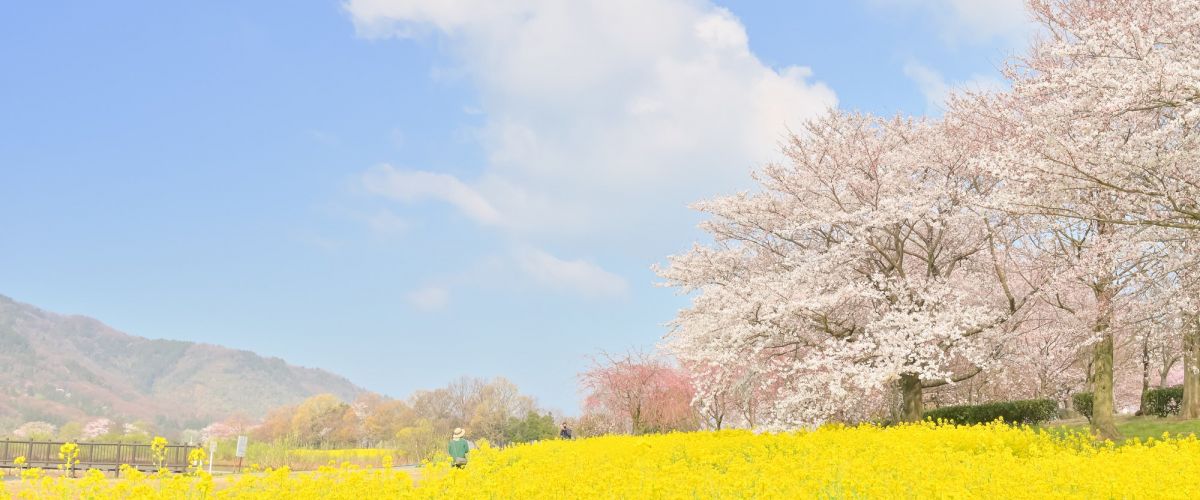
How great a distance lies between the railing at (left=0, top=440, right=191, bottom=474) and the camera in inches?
1142

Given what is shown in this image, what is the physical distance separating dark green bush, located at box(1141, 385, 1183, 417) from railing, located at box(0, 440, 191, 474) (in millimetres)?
33429

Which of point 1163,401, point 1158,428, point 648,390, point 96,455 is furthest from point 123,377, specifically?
point 1158,428

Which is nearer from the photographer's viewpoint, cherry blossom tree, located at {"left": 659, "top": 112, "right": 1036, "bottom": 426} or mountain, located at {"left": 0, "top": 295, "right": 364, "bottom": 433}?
cherry blossom tree, located at {"left": 659, "top": 112, "right": 1036, "bottom": 426}

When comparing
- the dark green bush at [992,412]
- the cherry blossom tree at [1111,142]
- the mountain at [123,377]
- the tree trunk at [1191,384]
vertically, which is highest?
the cherry blossom tree at [1111,142]

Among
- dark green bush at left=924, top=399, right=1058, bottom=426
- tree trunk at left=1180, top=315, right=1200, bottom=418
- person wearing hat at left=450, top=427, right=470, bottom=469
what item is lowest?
person wearing hat at left=450, top=427, right=470, bottom=469

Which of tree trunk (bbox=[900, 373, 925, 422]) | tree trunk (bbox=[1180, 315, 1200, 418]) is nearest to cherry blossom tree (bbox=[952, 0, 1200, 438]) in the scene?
tree trunk (bbox=[900, 373, 925, 422])

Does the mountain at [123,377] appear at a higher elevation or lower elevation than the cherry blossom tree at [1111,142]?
lower

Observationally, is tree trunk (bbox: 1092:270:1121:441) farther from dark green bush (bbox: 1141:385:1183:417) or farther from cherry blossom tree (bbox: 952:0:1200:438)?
dark green bush (bbox: 1141:385:1183:417)

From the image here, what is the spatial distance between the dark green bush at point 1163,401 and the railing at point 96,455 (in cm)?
3343

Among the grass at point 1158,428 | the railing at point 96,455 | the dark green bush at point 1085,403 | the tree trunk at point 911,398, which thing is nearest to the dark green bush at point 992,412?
the dark green bush at point 1085,403

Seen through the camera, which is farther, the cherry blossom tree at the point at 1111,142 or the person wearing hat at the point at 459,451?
the person wearing hat at the point at 459,451

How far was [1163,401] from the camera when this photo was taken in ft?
90.6

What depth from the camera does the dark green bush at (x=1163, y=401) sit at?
2744 cm

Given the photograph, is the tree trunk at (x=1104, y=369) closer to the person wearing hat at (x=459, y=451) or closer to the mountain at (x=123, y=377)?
the person wearing hat at (x=459, y=451)
